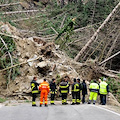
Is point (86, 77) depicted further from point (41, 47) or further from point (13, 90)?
point (13, 90)

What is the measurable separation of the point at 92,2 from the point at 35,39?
35.2 ft

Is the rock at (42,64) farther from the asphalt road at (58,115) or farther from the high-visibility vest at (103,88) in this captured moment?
the asphalt road at (58,115)

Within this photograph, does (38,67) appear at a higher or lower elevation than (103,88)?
higher

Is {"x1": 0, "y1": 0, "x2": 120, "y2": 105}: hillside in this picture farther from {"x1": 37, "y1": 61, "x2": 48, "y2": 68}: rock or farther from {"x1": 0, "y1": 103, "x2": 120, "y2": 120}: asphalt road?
{"x1": 0, "y1": 103, "x2": 120, "y2": 120}: asphalt road

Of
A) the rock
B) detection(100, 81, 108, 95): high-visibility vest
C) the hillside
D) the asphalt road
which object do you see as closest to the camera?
the asphalt road

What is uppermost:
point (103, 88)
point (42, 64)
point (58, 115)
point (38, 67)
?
point (42, 64)

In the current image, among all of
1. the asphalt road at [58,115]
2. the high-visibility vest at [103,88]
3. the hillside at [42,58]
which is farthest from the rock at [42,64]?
the asphalt road at [58,115]

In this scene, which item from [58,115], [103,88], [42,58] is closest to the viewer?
[58,115]

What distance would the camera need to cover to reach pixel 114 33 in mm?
18281

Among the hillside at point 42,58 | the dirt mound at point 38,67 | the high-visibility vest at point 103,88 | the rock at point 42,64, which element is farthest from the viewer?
the rock at point 42,64

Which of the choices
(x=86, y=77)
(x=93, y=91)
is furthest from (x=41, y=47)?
(x=93, y=91)

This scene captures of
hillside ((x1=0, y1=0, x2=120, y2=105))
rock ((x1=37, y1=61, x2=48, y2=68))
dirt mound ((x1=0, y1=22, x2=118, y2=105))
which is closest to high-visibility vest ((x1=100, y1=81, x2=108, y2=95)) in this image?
hillside ((x1=0, y1=0, x2=120, y2=105))

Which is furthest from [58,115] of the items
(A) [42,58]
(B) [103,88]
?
(A) [42,58]

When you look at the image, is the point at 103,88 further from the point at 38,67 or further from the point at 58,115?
the point at 38,67
